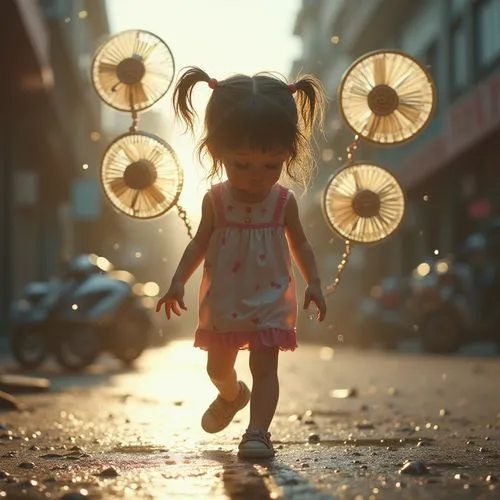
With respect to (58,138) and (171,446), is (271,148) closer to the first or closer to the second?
(171,446)

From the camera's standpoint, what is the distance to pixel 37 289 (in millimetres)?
14359

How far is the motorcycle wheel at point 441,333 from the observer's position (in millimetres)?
15609

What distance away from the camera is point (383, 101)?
17.7ft

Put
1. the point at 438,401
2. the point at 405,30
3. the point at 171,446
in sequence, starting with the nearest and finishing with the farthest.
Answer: the point at 171,446
the point at 438,401
the point at 405,30

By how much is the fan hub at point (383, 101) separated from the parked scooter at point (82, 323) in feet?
26.3

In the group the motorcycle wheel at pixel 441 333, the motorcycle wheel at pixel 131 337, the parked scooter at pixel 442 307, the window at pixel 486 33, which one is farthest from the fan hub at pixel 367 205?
the window at pixel 486 33

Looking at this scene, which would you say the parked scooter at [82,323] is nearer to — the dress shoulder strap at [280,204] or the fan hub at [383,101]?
the fan hub at [383,101]

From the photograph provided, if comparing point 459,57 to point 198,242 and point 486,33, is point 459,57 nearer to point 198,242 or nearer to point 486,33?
point 486,33

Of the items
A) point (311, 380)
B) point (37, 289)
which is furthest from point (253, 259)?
point (37, 289)

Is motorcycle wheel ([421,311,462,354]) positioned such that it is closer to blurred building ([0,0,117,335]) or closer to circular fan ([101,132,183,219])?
blurred building ([0,0,117,335])

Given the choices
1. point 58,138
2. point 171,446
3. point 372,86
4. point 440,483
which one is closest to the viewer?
point 440,483

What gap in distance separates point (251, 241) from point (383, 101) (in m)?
1.11

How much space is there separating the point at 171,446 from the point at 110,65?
1.65 metres

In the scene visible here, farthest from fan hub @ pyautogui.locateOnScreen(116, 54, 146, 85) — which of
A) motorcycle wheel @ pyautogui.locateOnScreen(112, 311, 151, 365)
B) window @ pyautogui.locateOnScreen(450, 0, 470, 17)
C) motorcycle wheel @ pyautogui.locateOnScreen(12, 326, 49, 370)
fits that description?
window @ pyautogui.locateOnScreen(450, 0, 470, 17)
